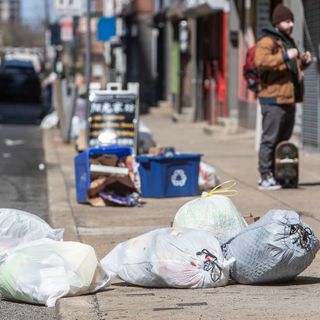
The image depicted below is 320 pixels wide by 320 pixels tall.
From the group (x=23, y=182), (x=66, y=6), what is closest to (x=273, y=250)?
(x=23, y=182)

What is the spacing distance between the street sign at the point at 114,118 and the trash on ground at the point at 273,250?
25.5 feet

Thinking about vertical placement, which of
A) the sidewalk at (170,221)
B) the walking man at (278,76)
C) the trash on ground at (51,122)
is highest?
the walking man at (278,76)

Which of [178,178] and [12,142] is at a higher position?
[178,178]

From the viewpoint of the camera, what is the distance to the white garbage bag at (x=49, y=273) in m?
6.03

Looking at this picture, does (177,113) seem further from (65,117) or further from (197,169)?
(197,169)

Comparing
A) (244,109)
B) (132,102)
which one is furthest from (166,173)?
(244,109)

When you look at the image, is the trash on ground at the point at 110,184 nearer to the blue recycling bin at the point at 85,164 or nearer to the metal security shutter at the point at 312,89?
the blue recycling bin at the point at 85,164

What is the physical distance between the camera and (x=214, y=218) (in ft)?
22.6

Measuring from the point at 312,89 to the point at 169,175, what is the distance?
510 cm

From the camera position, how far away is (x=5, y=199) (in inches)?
431

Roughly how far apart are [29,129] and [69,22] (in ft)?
17.6

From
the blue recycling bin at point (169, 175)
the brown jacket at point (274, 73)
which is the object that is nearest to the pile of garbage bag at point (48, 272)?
the blue recycling bin at point (169, 175)

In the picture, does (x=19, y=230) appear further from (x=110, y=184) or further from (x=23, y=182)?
(x=23, y=182)

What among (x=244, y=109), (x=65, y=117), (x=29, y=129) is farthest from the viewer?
(x=29, y=129)
